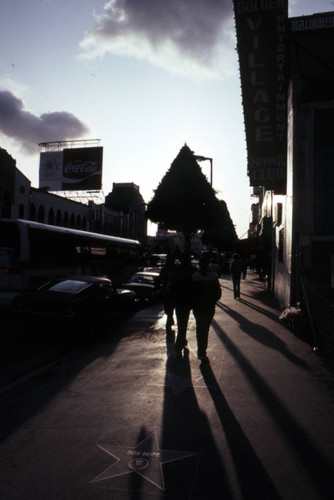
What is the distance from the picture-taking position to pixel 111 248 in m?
21.7

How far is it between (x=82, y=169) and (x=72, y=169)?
106 centimetres

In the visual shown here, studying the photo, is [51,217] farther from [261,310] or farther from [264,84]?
[264,84]

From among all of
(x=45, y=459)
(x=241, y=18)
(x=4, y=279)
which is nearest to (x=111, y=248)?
(x=4, y=279)

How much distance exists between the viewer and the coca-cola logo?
135 feet

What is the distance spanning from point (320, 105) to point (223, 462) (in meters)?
9.48

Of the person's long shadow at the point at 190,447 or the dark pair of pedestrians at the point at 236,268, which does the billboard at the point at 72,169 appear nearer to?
the dark pair of pedestrians at the point at 236,268

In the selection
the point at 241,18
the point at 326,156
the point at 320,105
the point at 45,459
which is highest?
the point at 241,18

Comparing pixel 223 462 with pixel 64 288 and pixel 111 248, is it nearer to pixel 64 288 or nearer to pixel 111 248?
pixel 64 288

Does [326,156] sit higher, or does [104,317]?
[326,156]

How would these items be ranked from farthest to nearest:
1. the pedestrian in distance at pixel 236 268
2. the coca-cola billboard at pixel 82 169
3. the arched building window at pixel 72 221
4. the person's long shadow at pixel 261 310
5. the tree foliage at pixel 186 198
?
1. the arched building window at pixel 72 221
2. the coca-cola billboard at pixel 82 169
3. the tree foliage at pixel 186 198
4. the pedestrian in distance at pixel 236 268
5. the person's long shadow at pixel 261 310

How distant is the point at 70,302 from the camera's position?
30.8ft

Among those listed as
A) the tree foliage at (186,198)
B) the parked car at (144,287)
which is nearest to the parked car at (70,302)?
the parked car at (144,287)

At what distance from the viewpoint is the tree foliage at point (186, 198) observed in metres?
34.1

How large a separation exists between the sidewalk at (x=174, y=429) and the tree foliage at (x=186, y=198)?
26.8 meters
